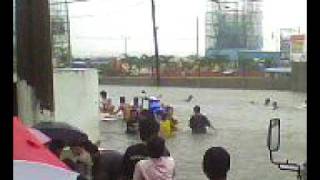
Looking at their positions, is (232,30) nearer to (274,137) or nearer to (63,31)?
(63,31)

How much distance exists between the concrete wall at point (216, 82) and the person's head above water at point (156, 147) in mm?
43169

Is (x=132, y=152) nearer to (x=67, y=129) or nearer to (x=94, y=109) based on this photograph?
(x=67, y=129)

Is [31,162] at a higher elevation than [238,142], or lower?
higher

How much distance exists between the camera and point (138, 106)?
1888 centimetres

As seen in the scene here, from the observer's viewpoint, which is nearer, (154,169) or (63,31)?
(154,169)

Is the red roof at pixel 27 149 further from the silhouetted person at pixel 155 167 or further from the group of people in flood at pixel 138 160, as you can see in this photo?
the silhouetted person at pixel 155 167

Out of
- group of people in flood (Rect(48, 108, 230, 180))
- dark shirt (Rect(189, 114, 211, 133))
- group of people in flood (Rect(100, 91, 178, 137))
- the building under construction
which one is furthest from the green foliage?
group of people in flood (Rect(48, 108, 230, 180))

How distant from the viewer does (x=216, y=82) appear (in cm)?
5231

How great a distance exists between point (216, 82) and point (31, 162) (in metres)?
49.0

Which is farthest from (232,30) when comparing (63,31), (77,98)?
(77,98)

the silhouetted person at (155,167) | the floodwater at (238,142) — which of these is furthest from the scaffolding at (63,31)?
the silhouetted person at (155,167)

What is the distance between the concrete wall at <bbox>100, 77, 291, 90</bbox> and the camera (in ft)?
161

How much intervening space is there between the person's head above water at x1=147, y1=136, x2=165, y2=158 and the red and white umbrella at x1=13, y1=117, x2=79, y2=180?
0.98 meters
